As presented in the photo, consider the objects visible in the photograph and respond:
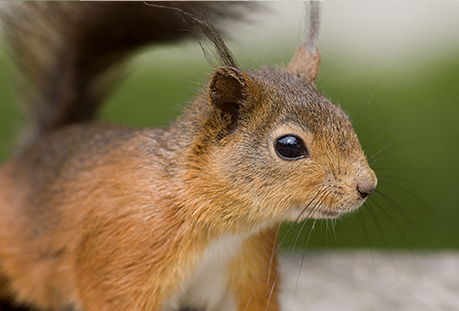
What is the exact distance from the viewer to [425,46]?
2.80m

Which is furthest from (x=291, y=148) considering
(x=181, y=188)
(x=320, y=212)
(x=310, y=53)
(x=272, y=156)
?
(x=310, y=53)

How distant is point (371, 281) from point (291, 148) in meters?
1.20

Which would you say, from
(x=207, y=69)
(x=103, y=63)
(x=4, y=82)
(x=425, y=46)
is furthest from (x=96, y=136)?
(x=425, y=46)

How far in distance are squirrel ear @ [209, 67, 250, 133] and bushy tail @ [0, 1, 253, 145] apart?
1.69 feet

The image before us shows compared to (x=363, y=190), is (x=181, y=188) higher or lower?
higher

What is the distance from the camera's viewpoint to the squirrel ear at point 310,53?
138cm

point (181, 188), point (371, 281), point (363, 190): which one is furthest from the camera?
point (371, 281)

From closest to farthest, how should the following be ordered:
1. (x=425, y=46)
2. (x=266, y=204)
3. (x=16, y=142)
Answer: (x=266, y=204) → (x=16, y=142) → (x=425, y=46)

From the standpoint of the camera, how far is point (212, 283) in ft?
4.50

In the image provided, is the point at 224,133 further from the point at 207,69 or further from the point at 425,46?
the point at 425,46

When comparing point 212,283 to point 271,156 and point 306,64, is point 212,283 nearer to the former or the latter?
point 271,156

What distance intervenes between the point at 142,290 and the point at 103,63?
1.03m

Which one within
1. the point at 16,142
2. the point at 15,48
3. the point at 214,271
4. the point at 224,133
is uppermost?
the point at 15,48

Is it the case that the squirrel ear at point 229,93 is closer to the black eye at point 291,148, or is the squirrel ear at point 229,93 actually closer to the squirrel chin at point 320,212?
the black eye at point 291,148
